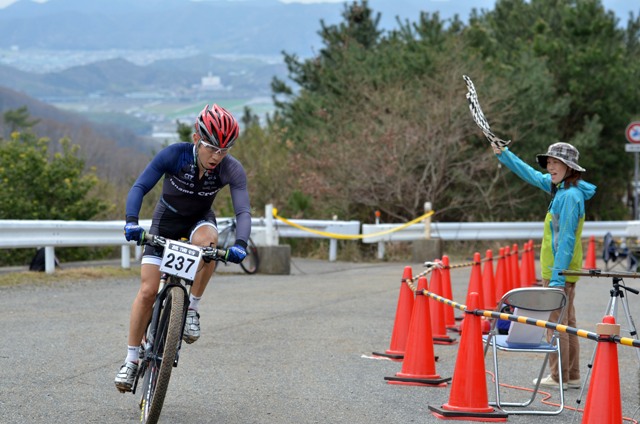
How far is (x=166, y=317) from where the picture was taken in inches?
280

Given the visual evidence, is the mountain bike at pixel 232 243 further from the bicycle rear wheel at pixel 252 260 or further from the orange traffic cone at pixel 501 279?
the orange traffic cone at pixel 501 279

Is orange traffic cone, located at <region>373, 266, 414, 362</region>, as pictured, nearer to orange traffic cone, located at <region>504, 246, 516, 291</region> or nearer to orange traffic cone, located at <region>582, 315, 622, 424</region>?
orange traffic cone, located at <region>582, 315, 622, 424</region>

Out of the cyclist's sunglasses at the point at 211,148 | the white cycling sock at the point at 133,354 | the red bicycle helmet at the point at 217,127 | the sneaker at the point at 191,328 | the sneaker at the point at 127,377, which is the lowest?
the sneaker at the point at 127,377

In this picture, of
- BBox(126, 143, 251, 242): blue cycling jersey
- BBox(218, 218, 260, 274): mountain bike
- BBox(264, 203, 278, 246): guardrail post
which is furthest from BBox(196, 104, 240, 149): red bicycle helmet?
BBox(264, 203, 278, 246): guardrail post

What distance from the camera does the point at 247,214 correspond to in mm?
7516

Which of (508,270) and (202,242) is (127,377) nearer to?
(202,242)

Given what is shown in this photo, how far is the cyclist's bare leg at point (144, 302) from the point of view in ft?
24.4

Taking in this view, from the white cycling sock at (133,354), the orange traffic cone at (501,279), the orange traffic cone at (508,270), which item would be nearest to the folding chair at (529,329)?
the white cycling sock at (133,354)

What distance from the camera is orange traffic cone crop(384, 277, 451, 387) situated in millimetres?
9055

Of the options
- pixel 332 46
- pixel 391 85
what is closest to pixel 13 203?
pixel 391 85

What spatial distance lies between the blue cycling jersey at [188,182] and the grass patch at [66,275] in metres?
8.57

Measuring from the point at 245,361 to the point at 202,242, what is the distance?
2.61 m

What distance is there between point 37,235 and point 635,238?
52.4 ft

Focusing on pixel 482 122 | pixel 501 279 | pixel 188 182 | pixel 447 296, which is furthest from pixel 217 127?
pixel 501 279
